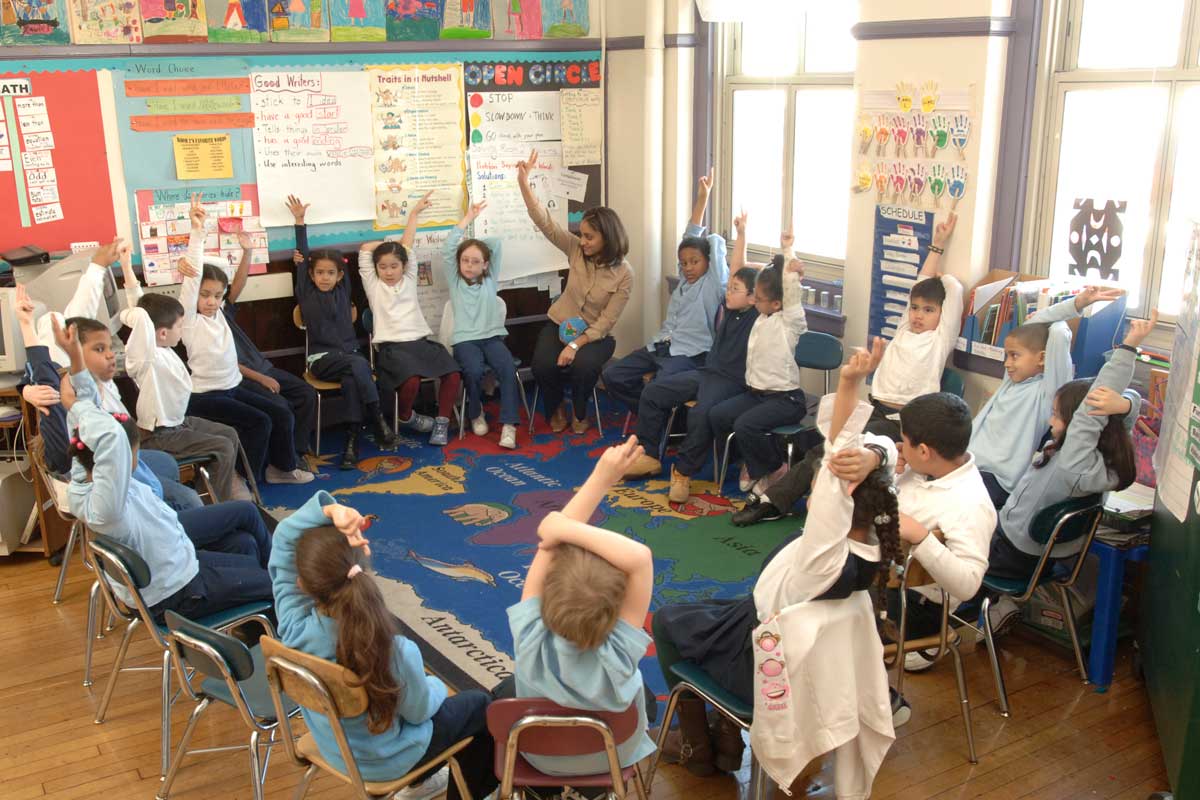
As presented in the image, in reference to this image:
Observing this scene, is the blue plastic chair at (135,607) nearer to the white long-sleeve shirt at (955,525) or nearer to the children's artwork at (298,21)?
the white long-sleeve shirt at (955,525)

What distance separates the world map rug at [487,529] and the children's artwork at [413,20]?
2.31 m

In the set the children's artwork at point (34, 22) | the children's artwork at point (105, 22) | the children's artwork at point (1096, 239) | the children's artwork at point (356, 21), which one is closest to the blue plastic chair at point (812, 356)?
the children's artwork at point (1096, 239)

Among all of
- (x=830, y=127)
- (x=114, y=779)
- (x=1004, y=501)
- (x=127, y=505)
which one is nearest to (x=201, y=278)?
(x=127, y=505)

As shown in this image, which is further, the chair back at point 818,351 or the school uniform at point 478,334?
the school uniform at point 478,334

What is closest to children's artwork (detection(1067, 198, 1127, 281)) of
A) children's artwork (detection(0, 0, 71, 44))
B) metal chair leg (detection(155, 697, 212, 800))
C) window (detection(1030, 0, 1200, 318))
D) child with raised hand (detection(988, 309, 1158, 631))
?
window (detection(1030, 0, 1200, 318))

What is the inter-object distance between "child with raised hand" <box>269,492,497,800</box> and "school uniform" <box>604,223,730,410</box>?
342 cm

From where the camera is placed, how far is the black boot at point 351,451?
228 inches

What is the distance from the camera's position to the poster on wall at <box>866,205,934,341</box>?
5.13 m

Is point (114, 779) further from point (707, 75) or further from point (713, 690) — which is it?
point (707, 75)

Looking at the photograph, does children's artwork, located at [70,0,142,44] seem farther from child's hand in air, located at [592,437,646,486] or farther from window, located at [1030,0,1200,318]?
window, located at [1030,0,1200,318]

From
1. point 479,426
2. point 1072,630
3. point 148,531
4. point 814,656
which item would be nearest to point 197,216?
point 479,426

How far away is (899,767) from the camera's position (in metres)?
3.28

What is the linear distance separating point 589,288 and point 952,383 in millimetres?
2349

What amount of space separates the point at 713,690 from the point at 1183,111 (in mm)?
3064
